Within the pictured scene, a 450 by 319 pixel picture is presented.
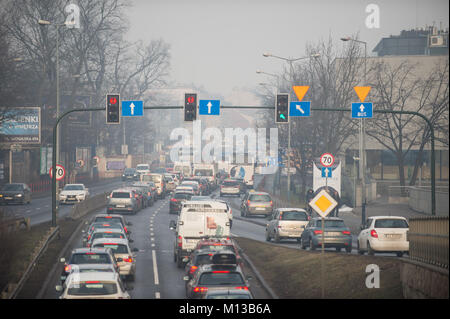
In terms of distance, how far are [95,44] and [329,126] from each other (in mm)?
28992

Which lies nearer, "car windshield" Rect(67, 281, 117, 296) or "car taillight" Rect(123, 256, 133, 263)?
"car windshield" Rect(67, 281, 117, 296)

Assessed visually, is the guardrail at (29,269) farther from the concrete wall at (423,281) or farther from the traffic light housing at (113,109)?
the concrete wall at (423,281)

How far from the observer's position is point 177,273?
91.0 feet

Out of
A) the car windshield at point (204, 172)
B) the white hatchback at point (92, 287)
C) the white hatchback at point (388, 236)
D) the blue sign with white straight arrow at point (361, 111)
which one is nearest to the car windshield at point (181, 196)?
the blue sign with white straight arrow at point (361, 111)

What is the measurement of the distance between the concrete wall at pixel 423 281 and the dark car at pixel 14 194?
42.8m

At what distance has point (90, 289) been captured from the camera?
57.0 ft

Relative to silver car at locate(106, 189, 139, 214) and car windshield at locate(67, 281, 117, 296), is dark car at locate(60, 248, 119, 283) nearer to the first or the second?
car windshield at locate(67, 281, 117, 296)

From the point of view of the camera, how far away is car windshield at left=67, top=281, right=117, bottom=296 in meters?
17.3

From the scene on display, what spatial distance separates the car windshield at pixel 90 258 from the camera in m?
22.2

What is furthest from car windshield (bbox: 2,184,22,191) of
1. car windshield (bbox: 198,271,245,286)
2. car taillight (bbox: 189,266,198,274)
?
car windshield (bbox: 198,271,245,286)

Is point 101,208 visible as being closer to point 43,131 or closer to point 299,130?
point 299,130

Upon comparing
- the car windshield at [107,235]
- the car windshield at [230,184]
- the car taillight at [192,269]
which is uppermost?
the car windshield at [230,184]

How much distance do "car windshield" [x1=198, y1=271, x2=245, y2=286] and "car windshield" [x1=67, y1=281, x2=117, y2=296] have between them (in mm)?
2415

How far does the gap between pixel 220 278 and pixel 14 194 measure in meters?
41.9
